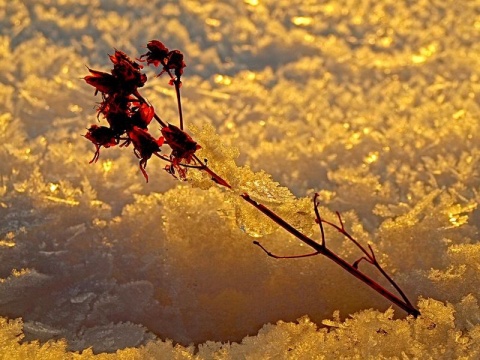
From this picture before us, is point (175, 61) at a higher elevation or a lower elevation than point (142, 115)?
higher

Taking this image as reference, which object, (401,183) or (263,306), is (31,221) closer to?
(263,306)

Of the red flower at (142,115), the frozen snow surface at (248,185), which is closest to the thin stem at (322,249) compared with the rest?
the frozen snow surface at (248,185)

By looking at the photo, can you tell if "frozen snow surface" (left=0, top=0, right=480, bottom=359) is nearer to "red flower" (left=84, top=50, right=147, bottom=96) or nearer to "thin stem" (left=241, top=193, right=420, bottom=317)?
"thin stem" (left=241, top=193, right=420, bottom=317)

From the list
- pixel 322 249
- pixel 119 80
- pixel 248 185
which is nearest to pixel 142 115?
pixel 119 80

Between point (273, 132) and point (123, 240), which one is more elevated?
point (273, 132)

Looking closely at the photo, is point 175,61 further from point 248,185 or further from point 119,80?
point 248,185

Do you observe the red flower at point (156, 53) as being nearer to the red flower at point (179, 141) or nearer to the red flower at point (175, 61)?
the red flower at point (175, 61)

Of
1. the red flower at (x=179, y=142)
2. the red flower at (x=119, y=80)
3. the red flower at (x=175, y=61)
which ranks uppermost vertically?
the red flower at (x=175, y=61)

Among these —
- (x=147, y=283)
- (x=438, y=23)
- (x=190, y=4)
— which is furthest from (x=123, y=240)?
(x=438, y=23)
